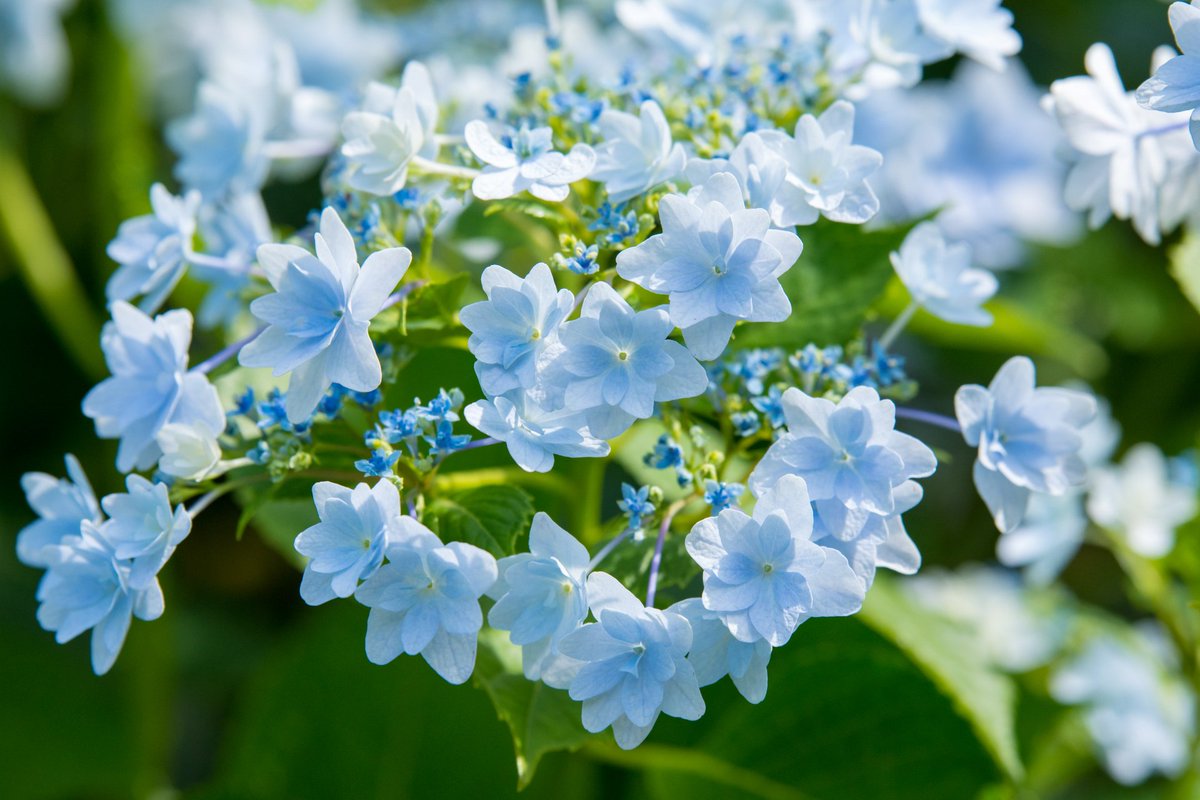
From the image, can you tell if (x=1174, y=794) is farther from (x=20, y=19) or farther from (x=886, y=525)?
(x=20, y=19)

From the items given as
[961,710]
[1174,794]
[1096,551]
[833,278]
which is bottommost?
[1096,551]

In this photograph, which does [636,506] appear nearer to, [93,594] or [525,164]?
[525,164]

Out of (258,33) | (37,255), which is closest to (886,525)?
(258,33)

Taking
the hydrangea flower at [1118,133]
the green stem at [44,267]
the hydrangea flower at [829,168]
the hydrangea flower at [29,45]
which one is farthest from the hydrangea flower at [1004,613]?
the hydrangea flower at [29,45]

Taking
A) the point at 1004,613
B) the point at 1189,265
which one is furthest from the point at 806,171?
the point at 1004,613

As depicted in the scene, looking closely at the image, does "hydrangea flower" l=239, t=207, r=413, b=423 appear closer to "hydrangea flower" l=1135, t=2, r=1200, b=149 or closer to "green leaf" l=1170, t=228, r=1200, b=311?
"hydrangea flower" l=1135, t=2, r=1200, b=149
